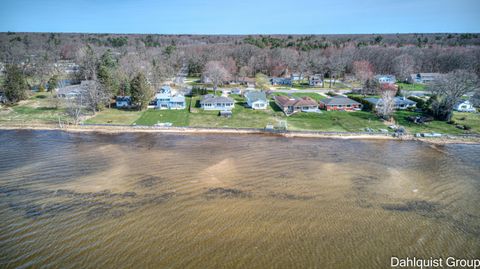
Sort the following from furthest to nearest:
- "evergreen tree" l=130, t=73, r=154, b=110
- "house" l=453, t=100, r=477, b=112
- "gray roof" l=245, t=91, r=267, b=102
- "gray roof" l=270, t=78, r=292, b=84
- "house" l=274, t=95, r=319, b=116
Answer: "gray roof" l=270, t=78, r=292, b=84, "gray roof" l=245, t=91, r=267, b=102, "house" l=453, t=100, r=477, b=112, "house" l=274, t=95, r=319, b=116, "evergreen tree" l=130, t=73, r=154, b=110

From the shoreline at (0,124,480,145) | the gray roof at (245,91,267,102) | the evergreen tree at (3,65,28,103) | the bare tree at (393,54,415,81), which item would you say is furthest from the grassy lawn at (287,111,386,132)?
the evergreen tree at (3,65,28,103)

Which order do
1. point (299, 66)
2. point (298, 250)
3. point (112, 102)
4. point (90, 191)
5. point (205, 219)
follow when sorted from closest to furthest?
point (298, 250) < point (205, 219) < point (90, 191) < point (112, 102) < point (299, 66)

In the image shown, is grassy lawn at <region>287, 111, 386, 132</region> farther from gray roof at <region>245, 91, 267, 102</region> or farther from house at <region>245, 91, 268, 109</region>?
gray roof at <region>245, 91, 267, 102</region>

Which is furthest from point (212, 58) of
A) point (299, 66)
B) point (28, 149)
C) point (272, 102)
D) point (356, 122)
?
point (28, 149)

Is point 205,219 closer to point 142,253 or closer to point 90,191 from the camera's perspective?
point 142,253

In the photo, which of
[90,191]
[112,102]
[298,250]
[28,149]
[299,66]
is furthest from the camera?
[299,66]

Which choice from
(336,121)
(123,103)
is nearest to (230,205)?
(336,121)

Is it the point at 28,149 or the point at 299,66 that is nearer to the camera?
the point at 28,149

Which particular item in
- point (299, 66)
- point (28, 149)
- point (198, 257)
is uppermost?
point (299, 66)

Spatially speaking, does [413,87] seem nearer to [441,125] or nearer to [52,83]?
[441,125]
